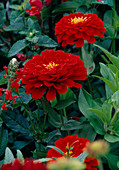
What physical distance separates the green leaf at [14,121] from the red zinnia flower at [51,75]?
183 mm

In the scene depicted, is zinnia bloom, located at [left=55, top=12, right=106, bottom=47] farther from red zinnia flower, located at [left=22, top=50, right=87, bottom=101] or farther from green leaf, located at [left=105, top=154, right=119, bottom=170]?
green leaf, located at [left=105, top=154, right=119, bottom=170]

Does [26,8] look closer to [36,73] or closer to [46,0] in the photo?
[46,0]

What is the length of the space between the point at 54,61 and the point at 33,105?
1.16ft

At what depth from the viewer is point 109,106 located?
0.65 m

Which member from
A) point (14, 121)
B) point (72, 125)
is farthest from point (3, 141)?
point (72, 125)

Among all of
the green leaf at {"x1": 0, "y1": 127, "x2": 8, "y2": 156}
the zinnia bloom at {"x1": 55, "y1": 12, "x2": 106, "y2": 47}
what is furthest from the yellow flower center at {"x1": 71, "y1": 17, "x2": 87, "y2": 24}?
the green leaf at {"x1": 0, "y1": 127, "x2": 8, "y2": 156}

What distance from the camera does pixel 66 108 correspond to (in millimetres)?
907

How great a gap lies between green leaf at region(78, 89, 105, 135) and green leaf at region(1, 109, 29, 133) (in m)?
0.19

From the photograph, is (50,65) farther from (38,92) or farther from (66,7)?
Result: (66,7)

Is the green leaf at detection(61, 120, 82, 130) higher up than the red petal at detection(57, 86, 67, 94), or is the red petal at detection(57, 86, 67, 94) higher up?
the red petal at detection(57, 86, 67, 94)

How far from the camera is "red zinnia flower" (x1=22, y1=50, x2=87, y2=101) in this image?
0.57 m

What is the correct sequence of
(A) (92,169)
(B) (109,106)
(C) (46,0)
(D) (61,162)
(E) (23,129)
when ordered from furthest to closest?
(C) (46,0)
(E) (23,129)
(B) (109,106)
(A) (92,169)
(D) (61,162)

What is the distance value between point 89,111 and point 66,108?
0.23 metres

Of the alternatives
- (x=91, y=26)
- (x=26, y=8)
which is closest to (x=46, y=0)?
(x=26, y=8)
